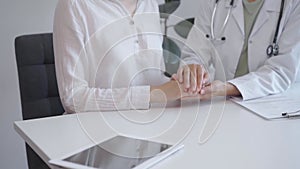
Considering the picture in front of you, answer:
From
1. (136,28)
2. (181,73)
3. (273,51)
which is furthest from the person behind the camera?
(273,51)

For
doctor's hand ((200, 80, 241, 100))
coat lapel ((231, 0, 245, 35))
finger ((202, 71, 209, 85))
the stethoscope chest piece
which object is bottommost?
doctor's hand ((200, 80, 241, 100))

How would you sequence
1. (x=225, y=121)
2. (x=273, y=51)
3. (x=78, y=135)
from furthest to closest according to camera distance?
1. (x=273, y=51)
2. (x=225, y=121)
3. (x=78, y=135)

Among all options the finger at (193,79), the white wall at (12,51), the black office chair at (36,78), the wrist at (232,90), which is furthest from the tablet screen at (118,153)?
the white wall at (12,51)

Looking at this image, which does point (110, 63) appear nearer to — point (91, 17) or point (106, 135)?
point (91, 17)

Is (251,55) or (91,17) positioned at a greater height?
(91,17)

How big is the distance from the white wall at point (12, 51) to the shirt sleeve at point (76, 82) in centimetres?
77

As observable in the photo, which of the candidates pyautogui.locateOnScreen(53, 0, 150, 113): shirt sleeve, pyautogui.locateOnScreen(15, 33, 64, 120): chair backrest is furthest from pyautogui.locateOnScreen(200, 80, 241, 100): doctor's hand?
pyautogui.locateOnScreen(15, 33, 64, 120): chair backrest

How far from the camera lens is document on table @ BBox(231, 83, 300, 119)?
3.57 ft

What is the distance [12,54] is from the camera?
73.8 inches

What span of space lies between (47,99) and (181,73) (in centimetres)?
53

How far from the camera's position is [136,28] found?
1.29 m

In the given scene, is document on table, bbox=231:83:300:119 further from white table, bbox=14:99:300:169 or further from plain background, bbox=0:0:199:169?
plain background, bbox=0:0:199:169

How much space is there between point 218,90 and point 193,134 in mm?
317

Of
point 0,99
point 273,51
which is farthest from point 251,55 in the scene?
point 0,99
